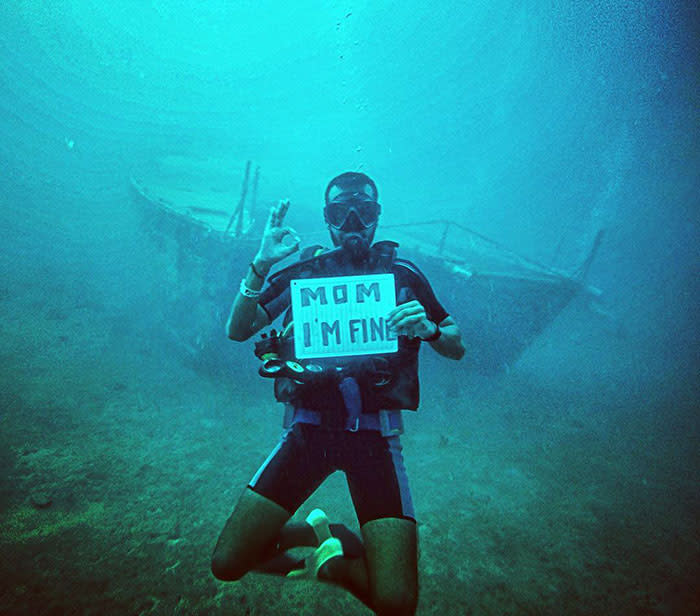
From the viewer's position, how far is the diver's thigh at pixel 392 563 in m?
2.01

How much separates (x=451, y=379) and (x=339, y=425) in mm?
6507

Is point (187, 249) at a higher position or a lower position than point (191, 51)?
lower

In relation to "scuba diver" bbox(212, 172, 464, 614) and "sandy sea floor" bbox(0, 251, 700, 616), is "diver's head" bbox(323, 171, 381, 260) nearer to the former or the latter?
"scuba diver" bbox(212, 172, 464, 614)

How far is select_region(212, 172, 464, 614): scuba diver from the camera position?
223 centimetres

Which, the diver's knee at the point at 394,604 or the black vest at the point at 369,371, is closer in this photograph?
the diver's knee at the point at 394,604

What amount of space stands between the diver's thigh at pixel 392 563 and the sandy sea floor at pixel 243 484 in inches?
77.2

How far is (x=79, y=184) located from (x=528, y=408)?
2709 cm

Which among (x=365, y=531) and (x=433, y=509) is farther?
(x=433, y=509)

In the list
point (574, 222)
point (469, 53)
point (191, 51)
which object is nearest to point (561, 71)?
point (574, 222)

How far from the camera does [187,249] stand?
8.73 meters

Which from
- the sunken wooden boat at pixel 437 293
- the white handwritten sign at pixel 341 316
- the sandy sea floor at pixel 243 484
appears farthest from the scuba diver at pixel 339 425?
the sunken wooden boat at pixel 437 293

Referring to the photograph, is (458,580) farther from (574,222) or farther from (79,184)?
(79,184)

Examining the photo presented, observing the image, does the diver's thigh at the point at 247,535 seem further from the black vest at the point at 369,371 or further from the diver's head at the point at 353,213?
the diver's head at the point at 353,213

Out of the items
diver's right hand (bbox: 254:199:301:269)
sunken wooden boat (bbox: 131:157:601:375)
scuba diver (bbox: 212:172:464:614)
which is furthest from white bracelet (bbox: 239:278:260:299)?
sunken wooden boat (bbox: 131:157:601:375)
